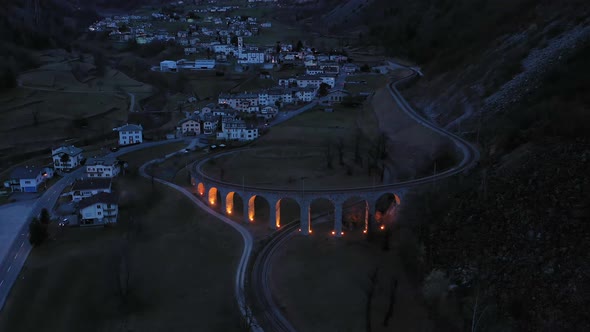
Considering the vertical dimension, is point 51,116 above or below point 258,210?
above

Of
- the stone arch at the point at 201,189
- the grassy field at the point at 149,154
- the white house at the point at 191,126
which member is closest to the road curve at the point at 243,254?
the stone arch at the point at 201,189

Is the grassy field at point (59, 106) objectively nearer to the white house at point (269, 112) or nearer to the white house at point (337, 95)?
the white house at point (269, 112)

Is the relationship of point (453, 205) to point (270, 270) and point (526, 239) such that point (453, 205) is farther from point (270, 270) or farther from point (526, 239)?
point (270, 270)

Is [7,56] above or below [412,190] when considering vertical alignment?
above

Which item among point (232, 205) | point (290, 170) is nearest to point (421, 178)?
point (232, 205)

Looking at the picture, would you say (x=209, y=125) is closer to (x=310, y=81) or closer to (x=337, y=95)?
(x=337, y=95)

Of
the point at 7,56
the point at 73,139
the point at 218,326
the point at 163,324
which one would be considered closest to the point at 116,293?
the point at 163,324
